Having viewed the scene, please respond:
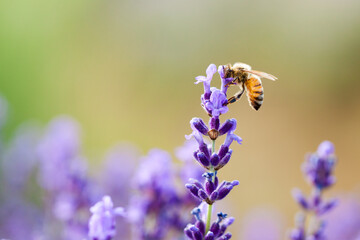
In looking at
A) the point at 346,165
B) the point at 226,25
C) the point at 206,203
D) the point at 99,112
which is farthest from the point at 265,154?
the point at 206,203

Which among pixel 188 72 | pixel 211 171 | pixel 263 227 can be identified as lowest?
pixel 211 171

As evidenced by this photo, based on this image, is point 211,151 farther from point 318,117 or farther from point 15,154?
point 318,117

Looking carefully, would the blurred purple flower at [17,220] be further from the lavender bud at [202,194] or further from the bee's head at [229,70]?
the lavender bud at [202,194]

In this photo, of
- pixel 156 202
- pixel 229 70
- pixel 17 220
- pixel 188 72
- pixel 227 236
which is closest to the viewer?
pixel 227 236

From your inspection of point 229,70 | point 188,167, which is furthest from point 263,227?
point 229,70

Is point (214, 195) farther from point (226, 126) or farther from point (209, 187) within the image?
point (226, 126)
